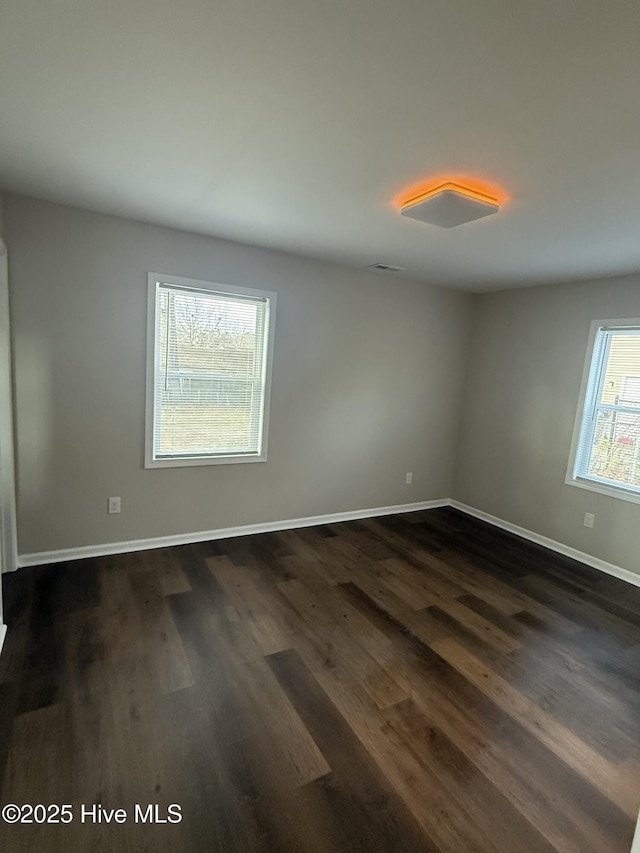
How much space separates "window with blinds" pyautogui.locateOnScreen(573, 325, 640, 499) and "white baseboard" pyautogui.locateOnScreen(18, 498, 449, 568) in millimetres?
1803

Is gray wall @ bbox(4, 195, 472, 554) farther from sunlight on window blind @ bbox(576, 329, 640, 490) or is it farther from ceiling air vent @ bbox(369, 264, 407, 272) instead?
sunlight on window blind @ bbox(576, 329, 640, 490)

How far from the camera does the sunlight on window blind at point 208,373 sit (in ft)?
10.5

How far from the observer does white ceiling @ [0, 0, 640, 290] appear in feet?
3.59

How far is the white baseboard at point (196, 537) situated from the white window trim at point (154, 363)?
61 cm

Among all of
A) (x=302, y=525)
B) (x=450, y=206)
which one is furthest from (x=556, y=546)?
(x=450, y=206)

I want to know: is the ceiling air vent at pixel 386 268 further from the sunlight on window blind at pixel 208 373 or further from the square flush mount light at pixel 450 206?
the square flush mount light at pixel 450 206

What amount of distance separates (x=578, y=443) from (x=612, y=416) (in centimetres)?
35

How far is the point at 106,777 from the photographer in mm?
1501

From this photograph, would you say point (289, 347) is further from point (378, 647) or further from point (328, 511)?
point (378, 647)

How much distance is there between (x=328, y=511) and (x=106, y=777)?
2.80m

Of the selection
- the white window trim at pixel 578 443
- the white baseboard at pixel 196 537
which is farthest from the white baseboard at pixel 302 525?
the white window trim at pixel 578 443

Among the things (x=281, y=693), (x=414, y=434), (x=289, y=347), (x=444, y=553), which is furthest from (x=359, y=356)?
(x=281, y=693)

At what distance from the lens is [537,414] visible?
4.05 m

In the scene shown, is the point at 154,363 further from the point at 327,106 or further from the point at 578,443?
the point at 578,443
